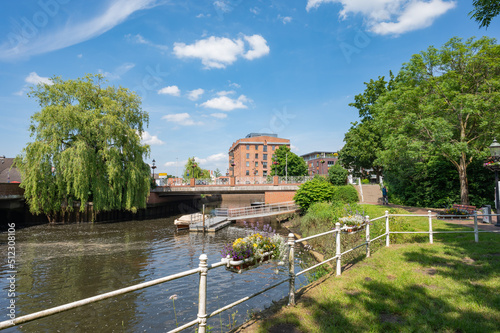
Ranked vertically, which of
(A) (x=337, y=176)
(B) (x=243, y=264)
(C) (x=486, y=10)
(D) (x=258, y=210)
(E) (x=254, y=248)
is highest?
(C) (x=486, y=10)

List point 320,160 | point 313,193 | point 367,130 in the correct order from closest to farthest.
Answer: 1. point 313,193
2. point 367,130
3. point 320,160

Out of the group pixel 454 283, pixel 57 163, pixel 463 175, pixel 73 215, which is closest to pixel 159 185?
pixel 73 215

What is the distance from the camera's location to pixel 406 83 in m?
22.0

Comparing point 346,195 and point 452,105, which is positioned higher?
point 452,105

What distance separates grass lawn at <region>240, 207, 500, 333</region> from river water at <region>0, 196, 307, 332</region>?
1799mm

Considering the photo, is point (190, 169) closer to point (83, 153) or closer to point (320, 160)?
point (320, 160)

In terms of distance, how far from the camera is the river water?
795 centimetres

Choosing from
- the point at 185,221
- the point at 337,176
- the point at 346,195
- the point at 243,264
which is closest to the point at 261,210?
the point at 185,221

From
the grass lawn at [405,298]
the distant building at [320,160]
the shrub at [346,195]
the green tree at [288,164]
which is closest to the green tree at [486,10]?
the grass lawn at [405,298]

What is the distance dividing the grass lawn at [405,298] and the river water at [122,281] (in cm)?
180

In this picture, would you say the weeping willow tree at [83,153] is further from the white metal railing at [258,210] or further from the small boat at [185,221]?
the white metal railing at [258,210]

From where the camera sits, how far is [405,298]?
5.36m

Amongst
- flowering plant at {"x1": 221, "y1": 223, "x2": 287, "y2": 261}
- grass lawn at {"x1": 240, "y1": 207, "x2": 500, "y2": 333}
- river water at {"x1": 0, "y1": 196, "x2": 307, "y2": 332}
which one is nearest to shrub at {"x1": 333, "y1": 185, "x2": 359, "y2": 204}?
river water at {"x1": 0, "y1": 196, "x2": 307, "y2": 332}

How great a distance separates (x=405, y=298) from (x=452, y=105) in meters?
16.7
